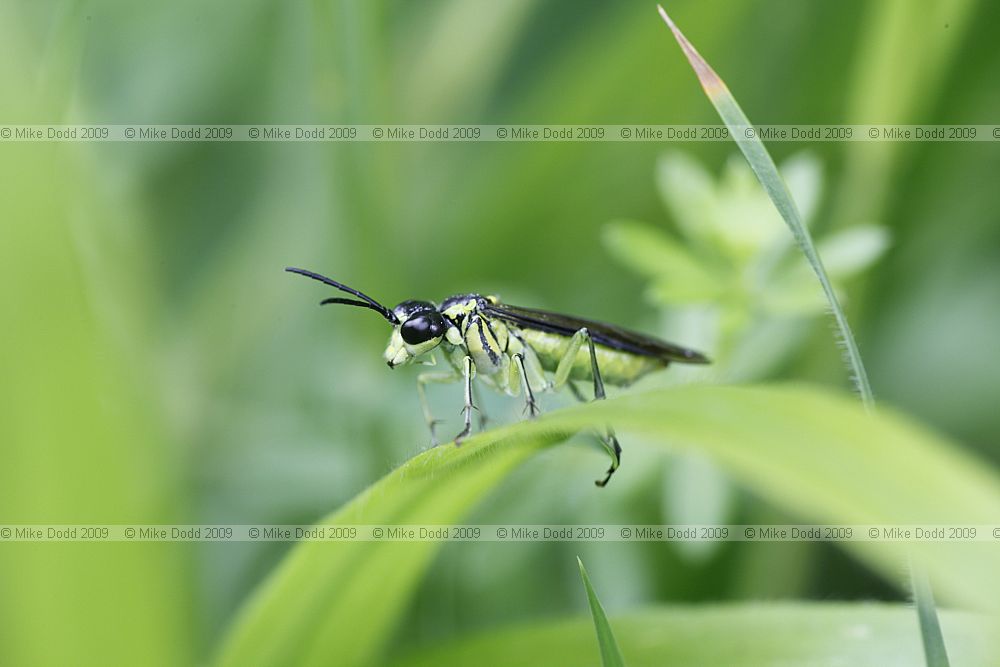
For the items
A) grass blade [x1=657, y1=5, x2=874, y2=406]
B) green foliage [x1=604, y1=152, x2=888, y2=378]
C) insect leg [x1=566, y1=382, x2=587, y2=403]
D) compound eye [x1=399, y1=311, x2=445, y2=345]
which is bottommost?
grass blade [x1=657, y1=5, x2=874, y2=406]

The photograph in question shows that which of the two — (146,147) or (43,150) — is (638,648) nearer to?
(43,150)

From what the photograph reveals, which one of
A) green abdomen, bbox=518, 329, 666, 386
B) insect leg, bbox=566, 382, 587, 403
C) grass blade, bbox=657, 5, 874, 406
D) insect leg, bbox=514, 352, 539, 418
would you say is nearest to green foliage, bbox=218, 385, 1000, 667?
grass blade, bbox=657, 5, 874, 406

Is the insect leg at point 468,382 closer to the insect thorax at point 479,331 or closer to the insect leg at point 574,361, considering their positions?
the insect thorax at point 479,331

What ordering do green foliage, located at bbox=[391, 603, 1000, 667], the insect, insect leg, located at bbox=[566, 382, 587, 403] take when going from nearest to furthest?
1. green foliage, located at bbox=[391, 603, 1000, 667]
2. the insect
3. insect leg, located at bbox=[566, 382, 587, 403]

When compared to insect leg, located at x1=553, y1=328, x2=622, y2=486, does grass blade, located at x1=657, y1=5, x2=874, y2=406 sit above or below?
below

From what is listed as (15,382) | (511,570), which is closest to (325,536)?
(15,382)

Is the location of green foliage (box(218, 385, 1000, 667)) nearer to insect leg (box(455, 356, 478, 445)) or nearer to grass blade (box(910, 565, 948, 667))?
grass blade (box(910, 565, 948, 667))

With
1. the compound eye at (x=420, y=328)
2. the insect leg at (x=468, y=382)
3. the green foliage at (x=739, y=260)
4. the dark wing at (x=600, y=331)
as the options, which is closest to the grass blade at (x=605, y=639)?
the insect leg at (x=468, y=382)
